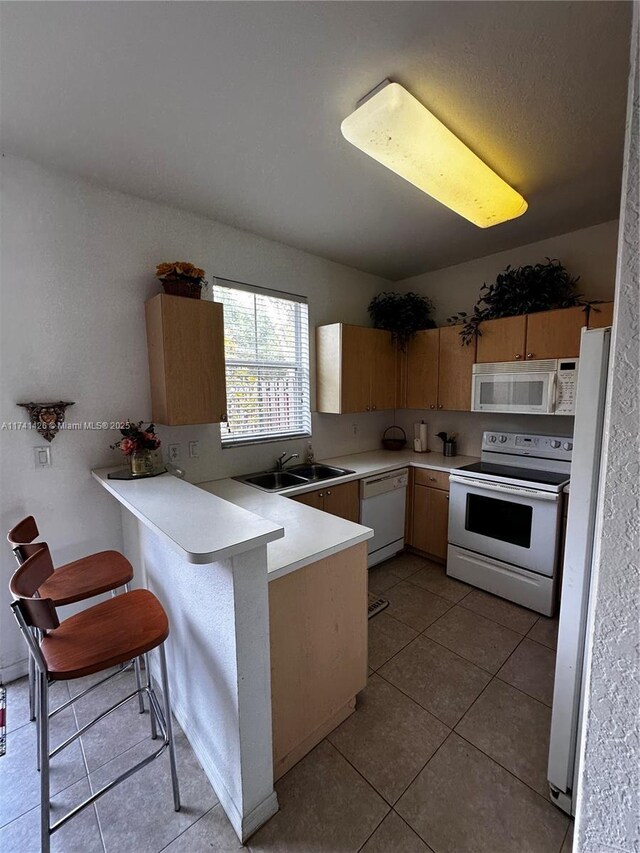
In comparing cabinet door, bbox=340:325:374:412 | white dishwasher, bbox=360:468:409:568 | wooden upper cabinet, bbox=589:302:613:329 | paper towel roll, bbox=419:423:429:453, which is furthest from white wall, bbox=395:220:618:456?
cabinet door, bbox=340:325:374:412

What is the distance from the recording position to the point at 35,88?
1.38m

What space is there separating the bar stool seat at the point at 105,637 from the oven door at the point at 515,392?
274cm

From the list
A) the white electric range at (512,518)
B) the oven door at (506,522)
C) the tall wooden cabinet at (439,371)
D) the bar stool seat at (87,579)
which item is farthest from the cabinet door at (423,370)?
the bar stool seat at (87,579)

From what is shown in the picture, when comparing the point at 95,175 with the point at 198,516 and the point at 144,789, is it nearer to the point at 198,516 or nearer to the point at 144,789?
the point at 198,516

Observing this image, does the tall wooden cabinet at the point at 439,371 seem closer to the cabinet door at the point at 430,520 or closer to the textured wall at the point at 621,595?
the cabinet door at the point at 430,520

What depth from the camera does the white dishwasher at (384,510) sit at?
9.53ft

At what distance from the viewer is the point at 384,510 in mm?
3066

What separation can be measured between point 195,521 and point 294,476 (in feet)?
5.44

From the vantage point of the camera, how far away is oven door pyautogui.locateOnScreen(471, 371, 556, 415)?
2.64 m

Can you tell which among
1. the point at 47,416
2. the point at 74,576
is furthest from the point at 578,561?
the point at 47,416

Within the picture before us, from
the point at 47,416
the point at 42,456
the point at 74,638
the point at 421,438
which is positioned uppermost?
the point at 47,416

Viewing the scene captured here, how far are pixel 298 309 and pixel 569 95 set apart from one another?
2094 millimetres

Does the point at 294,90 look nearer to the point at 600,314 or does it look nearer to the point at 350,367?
the point at 350,367

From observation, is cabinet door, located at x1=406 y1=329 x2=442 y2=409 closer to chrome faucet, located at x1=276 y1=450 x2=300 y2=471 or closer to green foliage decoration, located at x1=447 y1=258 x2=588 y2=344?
green foliage decoration, located at x1=447 y1=258 x2=588 y2=344
